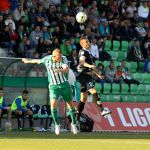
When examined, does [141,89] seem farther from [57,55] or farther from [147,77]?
[57,55]

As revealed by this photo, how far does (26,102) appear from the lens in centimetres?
2077

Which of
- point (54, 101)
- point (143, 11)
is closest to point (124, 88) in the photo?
point (143, 11)

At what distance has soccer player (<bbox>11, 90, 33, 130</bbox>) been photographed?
20453mm

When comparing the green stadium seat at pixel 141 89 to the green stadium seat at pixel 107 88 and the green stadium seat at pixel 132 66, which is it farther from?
the green stadium seat at pixel 132 66

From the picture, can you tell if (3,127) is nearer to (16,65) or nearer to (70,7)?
(16,65)

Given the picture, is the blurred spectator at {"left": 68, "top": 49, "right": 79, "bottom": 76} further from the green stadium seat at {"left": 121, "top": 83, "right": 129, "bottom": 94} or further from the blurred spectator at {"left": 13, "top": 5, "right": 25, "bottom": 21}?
the blurred spectator at {"left": 13, "top": 5, "right": 25, "bottom": 21}

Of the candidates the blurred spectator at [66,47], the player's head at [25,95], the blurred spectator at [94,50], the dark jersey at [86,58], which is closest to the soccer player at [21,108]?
the player's head at [25,95]

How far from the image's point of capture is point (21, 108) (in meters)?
20.5

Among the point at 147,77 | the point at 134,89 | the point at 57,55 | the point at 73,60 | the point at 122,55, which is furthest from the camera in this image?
the point at 122,55

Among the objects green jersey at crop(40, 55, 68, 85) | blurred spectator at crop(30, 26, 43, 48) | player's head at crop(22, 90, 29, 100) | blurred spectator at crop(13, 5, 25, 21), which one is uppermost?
blurred spectator at crop(13, 5, 25, 21)

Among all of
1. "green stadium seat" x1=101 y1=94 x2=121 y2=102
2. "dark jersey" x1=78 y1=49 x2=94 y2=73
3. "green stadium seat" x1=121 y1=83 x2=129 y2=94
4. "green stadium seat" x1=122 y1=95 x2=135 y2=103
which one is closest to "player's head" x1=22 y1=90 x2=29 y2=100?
"dark jersey" x1=78 y1=49 x2=94 y2=73

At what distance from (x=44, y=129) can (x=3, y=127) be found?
121 centimetres

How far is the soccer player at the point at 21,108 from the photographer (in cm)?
2045
